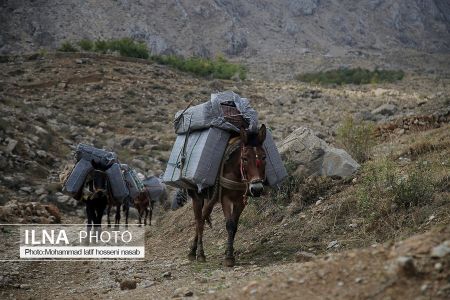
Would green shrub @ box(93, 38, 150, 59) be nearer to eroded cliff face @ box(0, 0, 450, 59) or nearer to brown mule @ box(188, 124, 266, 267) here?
eroded cliff face @ box(0, 0, 450, 59)

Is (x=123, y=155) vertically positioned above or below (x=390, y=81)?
below

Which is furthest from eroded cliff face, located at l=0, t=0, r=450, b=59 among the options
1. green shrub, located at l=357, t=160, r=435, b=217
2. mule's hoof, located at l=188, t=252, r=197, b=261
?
green shrub, located at l=357, t=160, r=435, b=217

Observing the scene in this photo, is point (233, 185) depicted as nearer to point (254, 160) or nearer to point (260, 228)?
point (254, 160)

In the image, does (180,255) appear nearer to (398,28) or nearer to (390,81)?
(390,81)

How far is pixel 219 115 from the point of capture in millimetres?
7762

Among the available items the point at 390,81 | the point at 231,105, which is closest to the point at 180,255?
the point at 231,105

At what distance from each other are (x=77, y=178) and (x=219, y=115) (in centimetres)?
474

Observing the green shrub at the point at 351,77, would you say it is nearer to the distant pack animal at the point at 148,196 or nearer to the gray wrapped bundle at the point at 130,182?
the distant pack animal at the point at 148,196

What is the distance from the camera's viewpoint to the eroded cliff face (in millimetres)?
64188

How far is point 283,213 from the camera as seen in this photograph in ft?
29.5

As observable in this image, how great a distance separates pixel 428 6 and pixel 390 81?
65922 millimetres

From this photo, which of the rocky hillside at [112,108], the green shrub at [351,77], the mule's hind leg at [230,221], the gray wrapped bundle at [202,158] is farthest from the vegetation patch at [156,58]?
the mule's hind leg at [230,221]

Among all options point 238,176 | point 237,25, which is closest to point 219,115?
point 238,176

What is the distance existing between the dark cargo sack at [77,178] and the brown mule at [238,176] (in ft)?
14.8
